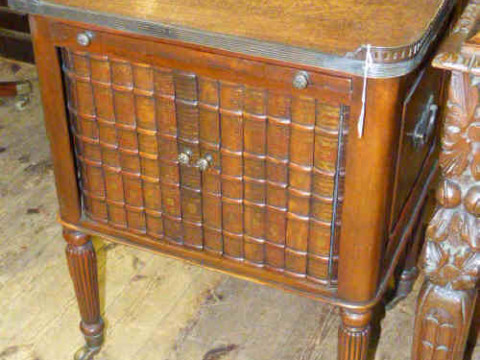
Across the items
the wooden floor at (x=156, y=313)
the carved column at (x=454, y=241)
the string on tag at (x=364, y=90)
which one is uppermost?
the string on tag at (x=364, y=90)

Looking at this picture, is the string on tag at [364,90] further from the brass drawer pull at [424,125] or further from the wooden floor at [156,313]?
the wooden floor at [156,313]

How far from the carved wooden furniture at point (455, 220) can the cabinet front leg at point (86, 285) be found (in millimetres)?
596

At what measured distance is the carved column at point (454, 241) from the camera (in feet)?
3.04

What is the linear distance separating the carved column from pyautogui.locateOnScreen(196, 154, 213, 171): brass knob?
33 centimetres

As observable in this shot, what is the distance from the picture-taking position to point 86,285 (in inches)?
56.3

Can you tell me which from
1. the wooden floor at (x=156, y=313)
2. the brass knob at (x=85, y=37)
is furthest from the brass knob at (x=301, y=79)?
the wooden floor at (x=156, y=313)

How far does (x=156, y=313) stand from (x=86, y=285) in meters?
0.28

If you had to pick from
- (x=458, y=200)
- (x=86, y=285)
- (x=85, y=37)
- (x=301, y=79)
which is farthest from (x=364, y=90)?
(x=86, y=285)

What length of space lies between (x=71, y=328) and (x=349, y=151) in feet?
2.83

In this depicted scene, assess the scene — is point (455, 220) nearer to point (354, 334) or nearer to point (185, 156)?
point (354, 334)

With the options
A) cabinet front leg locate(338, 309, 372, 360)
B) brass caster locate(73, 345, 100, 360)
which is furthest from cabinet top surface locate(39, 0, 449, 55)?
brass caster locate(73, 345, 100, 360)

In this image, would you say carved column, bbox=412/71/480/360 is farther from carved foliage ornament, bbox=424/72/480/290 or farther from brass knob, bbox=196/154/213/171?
brass knob, bbox=196/154/213/171

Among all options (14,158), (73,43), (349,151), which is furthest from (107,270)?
(349,151)

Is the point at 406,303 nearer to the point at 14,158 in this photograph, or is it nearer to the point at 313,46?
the point at 313,46
